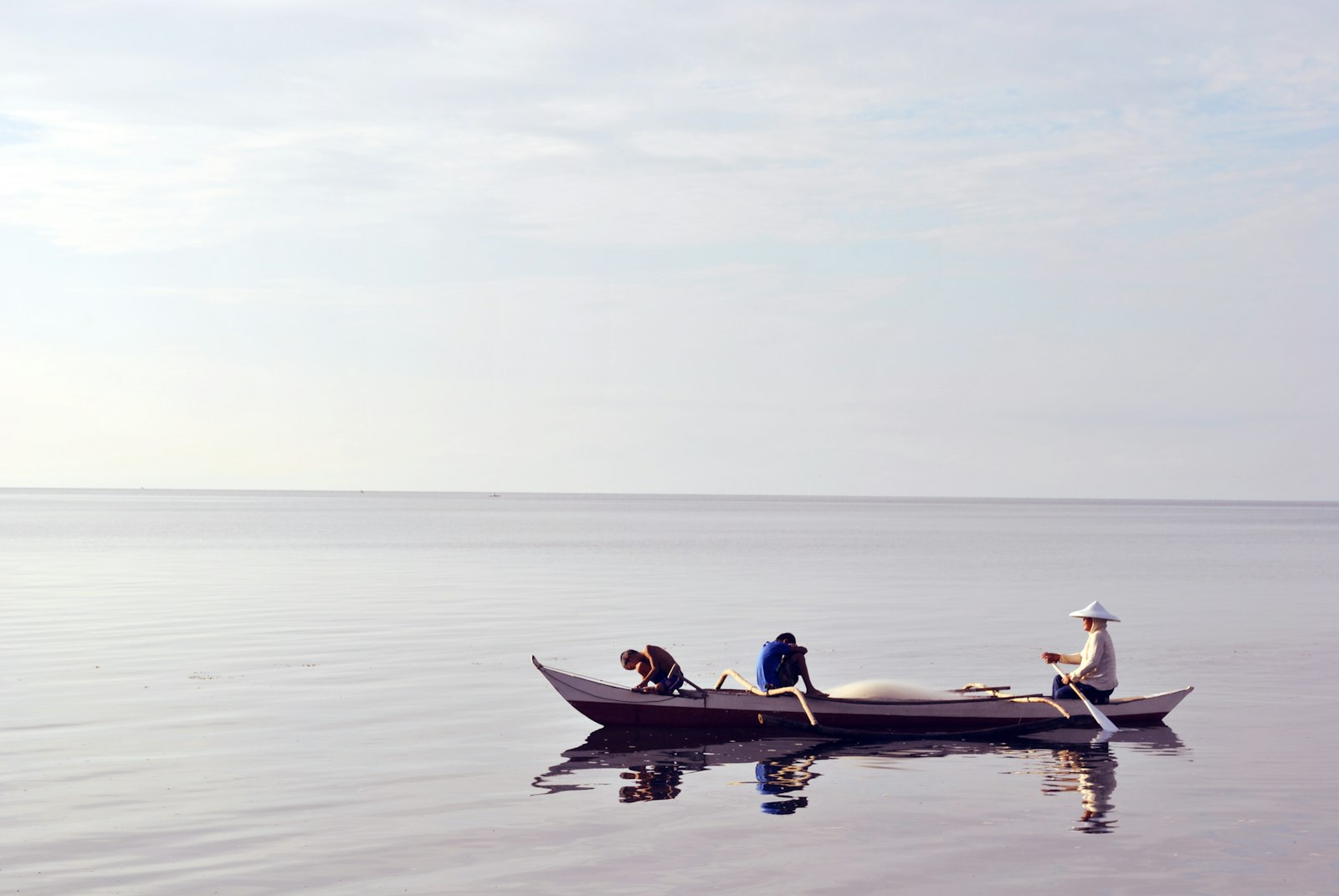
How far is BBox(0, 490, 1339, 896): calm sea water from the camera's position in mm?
14398

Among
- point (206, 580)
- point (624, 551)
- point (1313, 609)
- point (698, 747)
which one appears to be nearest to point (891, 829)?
point (698, 747)

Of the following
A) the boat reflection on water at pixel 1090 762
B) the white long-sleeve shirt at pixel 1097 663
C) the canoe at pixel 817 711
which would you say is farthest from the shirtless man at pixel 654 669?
the white long-sleeve shirt at pixel 1097 663

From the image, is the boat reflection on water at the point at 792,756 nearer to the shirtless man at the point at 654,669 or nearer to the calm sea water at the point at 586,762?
the calm sea water at the point at 586,762

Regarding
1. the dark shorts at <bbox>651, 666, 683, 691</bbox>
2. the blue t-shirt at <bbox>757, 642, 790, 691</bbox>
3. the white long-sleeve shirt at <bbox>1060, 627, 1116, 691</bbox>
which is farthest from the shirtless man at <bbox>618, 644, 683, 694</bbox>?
the white long-sleeve shirt at <bbox>1060, 627, 1116, 691</bbox>

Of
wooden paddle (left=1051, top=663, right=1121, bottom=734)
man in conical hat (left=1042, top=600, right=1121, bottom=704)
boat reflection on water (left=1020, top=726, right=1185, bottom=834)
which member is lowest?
boat reflection on water (left=1020, top=726, right=1185, bottom=834)

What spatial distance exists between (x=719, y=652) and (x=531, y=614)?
1139cm

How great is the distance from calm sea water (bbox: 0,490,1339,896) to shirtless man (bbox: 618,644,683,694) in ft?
3.45

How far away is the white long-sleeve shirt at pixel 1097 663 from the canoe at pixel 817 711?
538 mm

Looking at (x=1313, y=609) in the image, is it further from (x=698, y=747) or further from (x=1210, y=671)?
(x=698, y=747)

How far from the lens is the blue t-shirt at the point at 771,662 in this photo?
23.0 m

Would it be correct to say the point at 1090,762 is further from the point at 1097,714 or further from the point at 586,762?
the point at 586,762

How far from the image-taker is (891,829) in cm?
1619

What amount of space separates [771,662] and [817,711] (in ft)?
4.03

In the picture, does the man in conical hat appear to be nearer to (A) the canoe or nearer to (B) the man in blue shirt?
(A) the canoe
